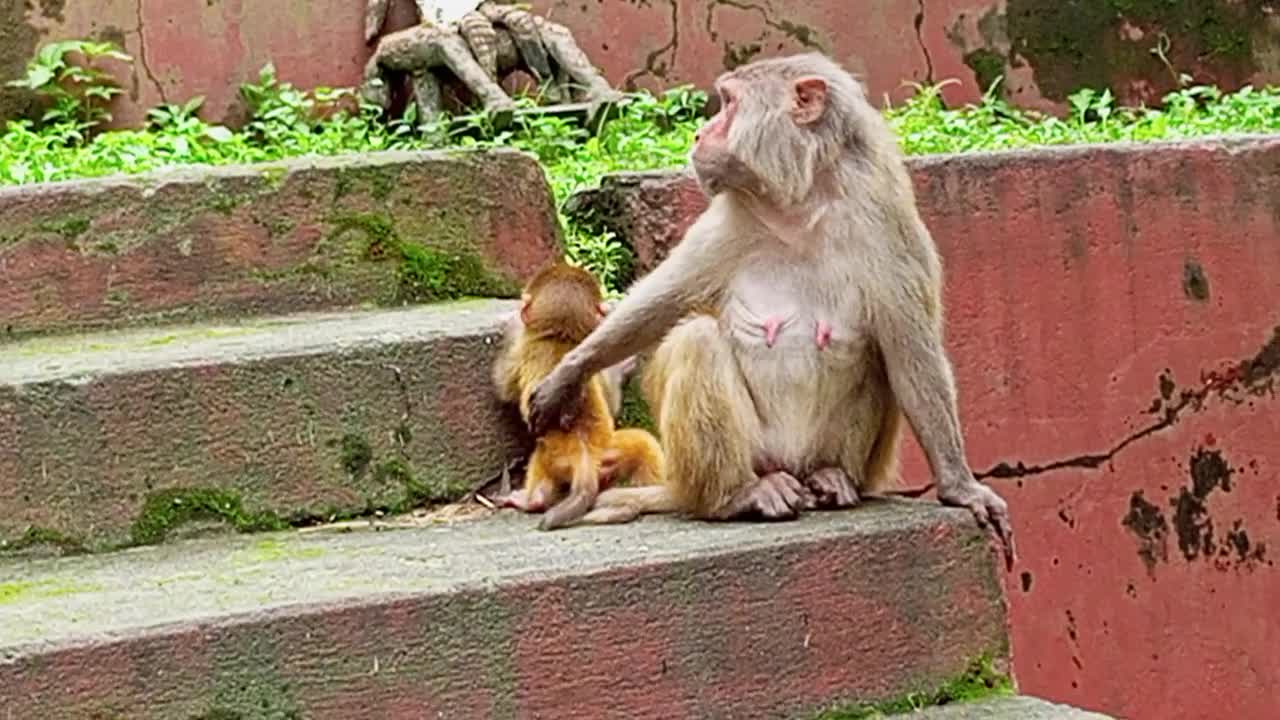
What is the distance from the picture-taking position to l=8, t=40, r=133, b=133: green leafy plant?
7.87 meters

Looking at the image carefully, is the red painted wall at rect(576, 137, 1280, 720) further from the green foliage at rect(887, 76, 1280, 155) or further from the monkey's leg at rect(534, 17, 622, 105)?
the monkey's leg at rect(534, 17, 622, 105)

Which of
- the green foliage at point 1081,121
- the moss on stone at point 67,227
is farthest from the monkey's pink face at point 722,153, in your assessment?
the green foliage at point 1081,121

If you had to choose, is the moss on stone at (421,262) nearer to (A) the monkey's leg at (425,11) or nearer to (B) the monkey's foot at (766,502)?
(B) the monkey's foot at (766,502)

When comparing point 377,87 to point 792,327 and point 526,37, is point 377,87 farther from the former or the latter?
point 792,327

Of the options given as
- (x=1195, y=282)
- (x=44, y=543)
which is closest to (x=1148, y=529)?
(x=1195, y=282)

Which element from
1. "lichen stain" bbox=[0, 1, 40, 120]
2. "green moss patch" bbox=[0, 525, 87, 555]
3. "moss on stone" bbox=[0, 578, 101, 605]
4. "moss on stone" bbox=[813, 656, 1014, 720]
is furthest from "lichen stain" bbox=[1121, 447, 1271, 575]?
"lichen stain" bbox=[0, 1, 40, 120]

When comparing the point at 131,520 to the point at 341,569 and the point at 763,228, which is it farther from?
the point at 763,228

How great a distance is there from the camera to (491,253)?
5.43m

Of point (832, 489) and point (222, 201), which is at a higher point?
point (222, 201)

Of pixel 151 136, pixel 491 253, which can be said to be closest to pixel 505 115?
pixel 151 136

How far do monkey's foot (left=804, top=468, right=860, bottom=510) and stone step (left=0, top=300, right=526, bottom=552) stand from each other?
72 cm

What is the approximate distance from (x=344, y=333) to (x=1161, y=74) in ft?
17.6

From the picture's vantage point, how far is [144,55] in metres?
8.12

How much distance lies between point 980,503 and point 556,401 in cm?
91
